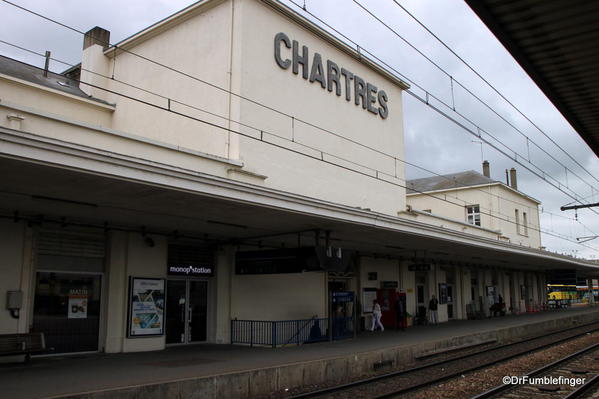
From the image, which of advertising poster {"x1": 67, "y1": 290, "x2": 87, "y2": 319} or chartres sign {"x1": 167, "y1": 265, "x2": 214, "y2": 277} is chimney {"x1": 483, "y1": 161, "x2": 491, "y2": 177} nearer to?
chartres sign {"x1": 167, "y1": 265, "x2": 214, "y2": 277}

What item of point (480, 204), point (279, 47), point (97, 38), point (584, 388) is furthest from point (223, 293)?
point (480, 204)

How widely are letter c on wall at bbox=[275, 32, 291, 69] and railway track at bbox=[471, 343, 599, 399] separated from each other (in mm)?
12126

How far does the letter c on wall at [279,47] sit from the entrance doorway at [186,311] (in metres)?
7.88

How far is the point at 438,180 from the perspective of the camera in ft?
141

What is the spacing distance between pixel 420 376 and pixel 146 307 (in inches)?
293

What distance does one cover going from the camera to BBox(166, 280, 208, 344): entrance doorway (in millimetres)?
15502

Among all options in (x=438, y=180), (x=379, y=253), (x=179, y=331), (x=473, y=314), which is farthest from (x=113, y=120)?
(x=438, y=180)

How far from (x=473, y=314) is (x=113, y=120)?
22.5m

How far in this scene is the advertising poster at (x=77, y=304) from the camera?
13.2 m

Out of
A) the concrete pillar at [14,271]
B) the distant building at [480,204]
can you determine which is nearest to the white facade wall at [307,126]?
the concrete pillar at [14,271]

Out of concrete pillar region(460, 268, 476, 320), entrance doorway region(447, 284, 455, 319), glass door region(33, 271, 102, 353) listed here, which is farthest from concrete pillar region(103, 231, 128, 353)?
concrete pillar region(460, 268, 476, 320)

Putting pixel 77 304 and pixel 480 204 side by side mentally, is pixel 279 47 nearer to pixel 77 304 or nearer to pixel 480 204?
pixel 77 304

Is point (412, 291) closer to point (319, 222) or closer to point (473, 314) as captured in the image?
point (473, 314)

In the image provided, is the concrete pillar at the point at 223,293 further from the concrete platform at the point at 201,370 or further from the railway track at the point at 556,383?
the railway track at the point at 556,383
